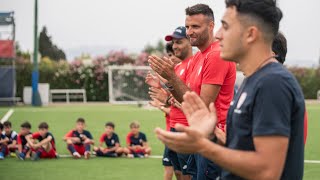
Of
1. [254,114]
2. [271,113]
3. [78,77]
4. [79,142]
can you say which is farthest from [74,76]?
[271,113]

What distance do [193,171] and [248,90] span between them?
11.6 feet

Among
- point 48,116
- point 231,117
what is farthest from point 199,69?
point 48,116

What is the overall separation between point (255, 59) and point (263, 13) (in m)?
0.24

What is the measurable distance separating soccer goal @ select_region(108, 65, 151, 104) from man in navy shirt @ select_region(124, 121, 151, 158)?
868 inches

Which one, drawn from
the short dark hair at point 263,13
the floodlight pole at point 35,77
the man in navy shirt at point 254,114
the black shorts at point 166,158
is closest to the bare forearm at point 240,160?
the man in navy shirt at point 254,114

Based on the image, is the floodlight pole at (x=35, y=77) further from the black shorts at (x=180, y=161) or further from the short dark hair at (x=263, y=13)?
the short dark hair at (x=263, y=13)

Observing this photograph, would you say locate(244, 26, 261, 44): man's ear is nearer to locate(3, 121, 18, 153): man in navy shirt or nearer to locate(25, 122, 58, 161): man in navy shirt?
locate(25, 122, 58, 161): man in navy shirt

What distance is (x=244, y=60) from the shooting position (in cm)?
319

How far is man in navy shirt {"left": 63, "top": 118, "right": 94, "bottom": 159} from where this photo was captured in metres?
13.5

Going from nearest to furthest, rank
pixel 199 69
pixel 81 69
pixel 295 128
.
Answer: pixel 295 128 → pixel 199 69 → pixel 81 69

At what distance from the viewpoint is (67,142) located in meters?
13.6

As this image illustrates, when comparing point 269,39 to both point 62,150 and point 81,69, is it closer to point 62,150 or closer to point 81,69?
point 62,150

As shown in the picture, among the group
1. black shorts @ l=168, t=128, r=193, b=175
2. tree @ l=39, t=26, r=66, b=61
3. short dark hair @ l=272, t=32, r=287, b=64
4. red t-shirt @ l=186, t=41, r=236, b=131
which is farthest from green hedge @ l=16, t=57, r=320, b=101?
short dark hair @ l=272, t=32, r=287, b=64

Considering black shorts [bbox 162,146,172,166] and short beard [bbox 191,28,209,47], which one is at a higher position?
short beard [bbox 191,28,209,47]
